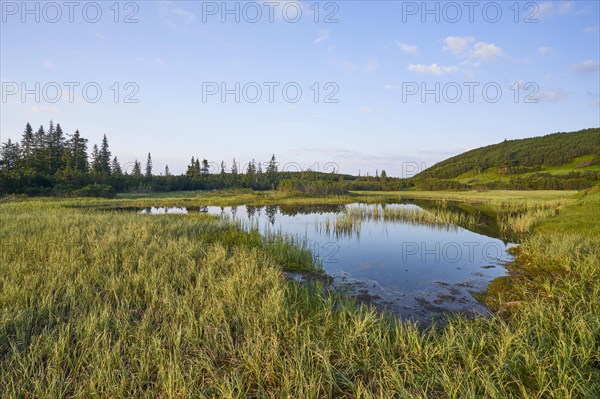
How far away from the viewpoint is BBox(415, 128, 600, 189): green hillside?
8406 centimetres

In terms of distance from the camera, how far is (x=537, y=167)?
11325 cm

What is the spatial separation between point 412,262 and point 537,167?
127 metres

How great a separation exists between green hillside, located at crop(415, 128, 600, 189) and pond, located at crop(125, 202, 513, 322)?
7293 cm

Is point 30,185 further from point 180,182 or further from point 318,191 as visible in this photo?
point 318,191

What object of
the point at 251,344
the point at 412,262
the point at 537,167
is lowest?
the point at 412,262

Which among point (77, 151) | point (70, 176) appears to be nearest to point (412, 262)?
point (70, 176)

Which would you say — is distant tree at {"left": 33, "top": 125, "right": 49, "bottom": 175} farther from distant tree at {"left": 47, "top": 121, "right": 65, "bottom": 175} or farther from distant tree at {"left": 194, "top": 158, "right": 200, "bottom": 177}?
distant tree at {"left": 194, "top": 158, "right": 200, "bottom": 177}

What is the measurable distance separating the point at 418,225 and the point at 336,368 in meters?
24.8

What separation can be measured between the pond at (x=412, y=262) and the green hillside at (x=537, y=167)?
7293cm

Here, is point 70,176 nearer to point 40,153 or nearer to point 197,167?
point 40,153

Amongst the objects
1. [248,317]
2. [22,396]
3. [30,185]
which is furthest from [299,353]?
[30,185]

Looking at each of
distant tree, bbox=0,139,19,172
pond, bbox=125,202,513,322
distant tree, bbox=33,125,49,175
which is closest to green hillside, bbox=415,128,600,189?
pond, bbox=125,202,513,322

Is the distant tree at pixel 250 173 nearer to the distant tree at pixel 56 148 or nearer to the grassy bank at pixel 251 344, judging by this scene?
the distant tree at pixel 56 148

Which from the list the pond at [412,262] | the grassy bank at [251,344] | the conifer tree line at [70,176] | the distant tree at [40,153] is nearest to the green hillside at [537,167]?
the conifer tree line at [70,176]
